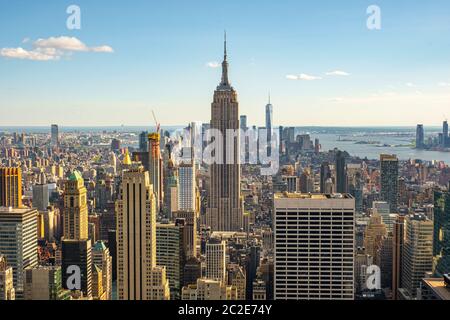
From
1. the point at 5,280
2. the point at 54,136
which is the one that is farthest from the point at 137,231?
the point at 54,136

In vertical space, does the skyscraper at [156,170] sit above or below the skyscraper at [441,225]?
above

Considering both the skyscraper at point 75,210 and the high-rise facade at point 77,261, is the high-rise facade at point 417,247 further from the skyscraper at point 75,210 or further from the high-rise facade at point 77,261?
the skyscraper at point 75,210

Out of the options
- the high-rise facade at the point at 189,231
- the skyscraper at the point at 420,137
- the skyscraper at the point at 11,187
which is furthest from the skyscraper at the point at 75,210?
the skyscraper at the point at 420,137

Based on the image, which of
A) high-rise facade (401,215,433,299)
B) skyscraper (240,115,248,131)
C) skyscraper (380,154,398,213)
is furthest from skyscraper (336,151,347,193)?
skyscraper (240,115,248,131)

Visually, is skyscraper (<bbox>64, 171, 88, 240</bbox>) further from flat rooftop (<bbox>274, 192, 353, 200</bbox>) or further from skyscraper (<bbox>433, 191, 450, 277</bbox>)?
skyscraper (<bbox>433, 191, 450, 277</bbox>)

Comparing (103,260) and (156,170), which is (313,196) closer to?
(103,260)

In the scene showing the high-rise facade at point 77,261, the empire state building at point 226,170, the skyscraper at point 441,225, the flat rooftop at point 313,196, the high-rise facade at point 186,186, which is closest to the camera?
the high-rise facade at point 77,261
